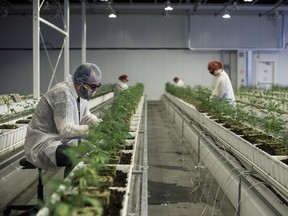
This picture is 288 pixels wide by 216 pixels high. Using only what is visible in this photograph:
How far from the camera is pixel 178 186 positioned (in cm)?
507

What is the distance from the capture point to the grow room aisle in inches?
166

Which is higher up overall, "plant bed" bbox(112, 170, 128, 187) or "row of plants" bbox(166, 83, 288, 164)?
"row of plants" bbox(166, 83, 288, 164)

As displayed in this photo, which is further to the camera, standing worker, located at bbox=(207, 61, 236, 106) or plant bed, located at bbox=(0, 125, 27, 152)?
standing worker, located at bbox=(207, 61, 236, 106)

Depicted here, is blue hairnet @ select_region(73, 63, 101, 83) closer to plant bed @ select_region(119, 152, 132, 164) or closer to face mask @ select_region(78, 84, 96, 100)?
face mask @ select_region(78, 84, 96, 100)

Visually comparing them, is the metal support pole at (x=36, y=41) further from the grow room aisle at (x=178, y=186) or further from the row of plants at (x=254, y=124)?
the row of plants at (x=254, y=124)

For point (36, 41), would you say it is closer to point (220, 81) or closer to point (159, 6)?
point (220, 81)

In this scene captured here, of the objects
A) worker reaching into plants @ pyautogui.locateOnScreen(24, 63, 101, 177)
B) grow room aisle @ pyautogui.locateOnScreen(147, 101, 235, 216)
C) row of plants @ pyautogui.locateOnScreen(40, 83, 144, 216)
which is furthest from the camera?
grow room aisle @ pyautogui.locateOnScreen(147, 101, 235, 216)

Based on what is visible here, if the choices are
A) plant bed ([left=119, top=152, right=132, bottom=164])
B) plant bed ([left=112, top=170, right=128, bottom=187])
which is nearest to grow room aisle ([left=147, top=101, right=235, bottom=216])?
plant bed ([left=119, top=152, right=132, bottom=164])

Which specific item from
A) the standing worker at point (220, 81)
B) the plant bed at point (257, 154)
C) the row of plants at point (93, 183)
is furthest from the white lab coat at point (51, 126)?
the standing worker at point (220, 81)

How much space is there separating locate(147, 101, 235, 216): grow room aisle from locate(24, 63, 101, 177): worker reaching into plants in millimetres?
1564

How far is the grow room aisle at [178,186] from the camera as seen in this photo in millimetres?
4207

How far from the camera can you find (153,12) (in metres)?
17.1

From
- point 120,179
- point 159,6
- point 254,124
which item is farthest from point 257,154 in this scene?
point 159,6

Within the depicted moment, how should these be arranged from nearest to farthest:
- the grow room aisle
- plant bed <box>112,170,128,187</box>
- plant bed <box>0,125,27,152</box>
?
plant bed <box>112,170,128,187</box>, plant bed <box>0,125,27,152</box>, the grow room aisle
